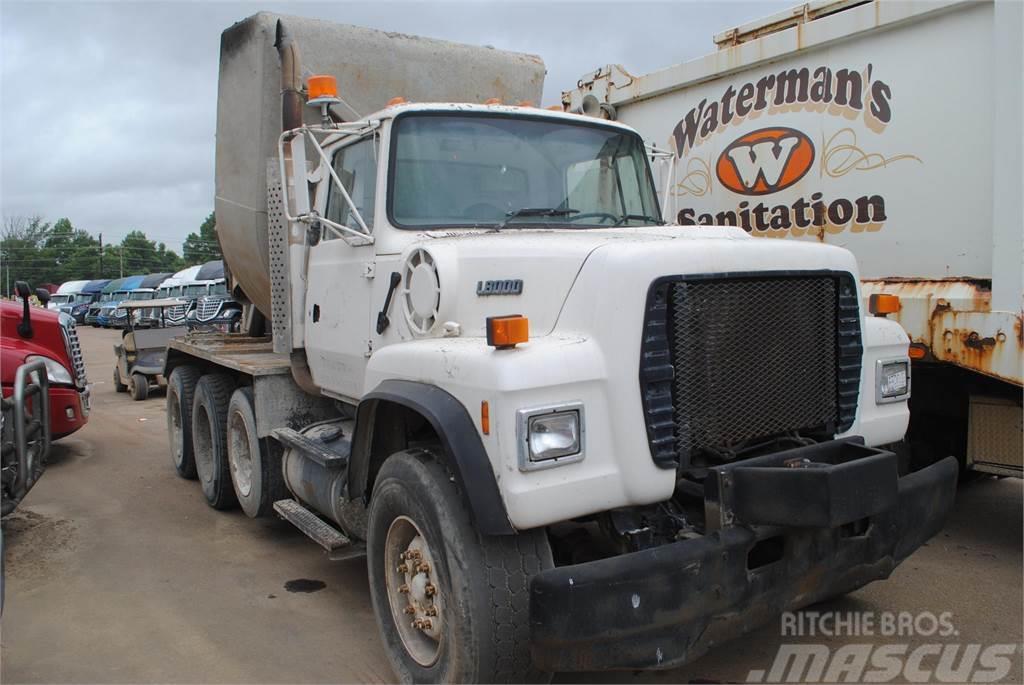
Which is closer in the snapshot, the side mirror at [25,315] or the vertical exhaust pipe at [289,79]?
the vertical exhaust pipe at [289,79]

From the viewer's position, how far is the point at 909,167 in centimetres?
518

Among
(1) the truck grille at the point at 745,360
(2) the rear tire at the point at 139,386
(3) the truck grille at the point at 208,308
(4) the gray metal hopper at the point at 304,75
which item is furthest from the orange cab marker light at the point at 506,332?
(3) the truck grille at the point at 208,308

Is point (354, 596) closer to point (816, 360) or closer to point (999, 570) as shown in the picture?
point (816, 360)

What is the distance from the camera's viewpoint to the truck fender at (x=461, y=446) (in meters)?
2.91

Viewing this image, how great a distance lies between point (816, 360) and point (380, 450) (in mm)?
1921

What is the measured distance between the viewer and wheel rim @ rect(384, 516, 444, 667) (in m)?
3.39

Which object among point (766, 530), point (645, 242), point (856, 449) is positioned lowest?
point (766, 530)

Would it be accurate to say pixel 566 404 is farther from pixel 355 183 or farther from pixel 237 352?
pixel 237 352

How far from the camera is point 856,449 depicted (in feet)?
10.9

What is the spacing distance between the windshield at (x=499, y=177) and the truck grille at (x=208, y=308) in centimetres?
1474

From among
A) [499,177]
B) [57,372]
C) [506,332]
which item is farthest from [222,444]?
[506,332]

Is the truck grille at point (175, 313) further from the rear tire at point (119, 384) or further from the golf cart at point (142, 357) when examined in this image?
the golf cart at point (142, 357)

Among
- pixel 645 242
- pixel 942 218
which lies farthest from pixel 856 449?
pixel 942 218

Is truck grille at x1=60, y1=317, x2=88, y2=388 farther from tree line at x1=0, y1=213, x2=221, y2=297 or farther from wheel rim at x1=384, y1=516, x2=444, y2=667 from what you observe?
tree line at x1=0, y1=213, x2=221, y2=297
